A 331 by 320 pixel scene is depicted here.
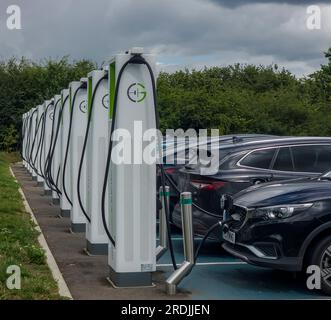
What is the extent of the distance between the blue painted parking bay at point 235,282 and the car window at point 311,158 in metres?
1.70

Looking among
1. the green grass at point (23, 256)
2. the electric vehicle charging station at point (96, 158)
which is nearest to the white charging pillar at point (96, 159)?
the electric vehicle charging station at point (96, 158)

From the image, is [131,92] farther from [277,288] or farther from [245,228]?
[277,288]

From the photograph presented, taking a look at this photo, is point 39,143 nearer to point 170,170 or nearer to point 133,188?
point 170,170

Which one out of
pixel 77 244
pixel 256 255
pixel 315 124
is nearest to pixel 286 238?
pixel 256 255

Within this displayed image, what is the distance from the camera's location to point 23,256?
9.02 meters

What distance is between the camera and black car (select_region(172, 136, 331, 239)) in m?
9.29

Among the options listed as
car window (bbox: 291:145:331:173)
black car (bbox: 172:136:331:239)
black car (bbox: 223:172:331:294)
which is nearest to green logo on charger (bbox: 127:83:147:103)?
black car (bbox: 223:172:331:294)

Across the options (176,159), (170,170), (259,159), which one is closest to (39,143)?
(176,159)

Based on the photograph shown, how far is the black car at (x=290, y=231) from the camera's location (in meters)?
7.45

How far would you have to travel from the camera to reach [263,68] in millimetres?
60062

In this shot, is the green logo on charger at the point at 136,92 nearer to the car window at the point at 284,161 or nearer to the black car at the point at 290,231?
the black car at the point at 290,231

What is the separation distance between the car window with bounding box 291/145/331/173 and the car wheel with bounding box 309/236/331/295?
95.7 inches

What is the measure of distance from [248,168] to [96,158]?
2.24m

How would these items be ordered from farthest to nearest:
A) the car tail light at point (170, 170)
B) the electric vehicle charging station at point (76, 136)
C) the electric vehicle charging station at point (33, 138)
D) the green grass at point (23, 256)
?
the electric vehicle charging station at point (33, 138) → the electric vehicle charging station at point (76, 136) → the car tail light at point (170, 170) → the green grass at point (23, 256)
